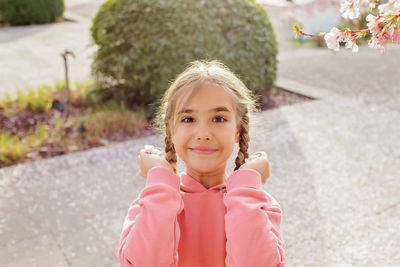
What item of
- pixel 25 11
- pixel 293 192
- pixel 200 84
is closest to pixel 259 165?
pixel 200 84

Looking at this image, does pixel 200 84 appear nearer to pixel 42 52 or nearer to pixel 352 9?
pixel 352 9

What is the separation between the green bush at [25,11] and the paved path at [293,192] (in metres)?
8.20

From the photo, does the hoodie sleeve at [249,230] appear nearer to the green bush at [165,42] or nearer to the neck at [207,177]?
the neck at [207,177]

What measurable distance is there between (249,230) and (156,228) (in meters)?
0.29

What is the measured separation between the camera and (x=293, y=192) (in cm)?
320

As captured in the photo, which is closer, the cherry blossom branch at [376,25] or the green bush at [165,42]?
the cherry blossom branch at [376,25]

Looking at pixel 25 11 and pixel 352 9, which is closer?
pixel 352 9

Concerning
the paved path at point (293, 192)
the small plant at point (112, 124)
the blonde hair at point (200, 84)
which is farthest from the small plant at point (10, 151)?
the blonde hair at point (200, 84)

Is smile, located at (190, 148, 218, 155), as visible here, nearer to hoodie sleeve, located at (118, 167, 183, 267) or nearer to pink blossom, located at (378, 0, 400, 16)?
hoodie sleeve, located at (118, 167, 183, 267)

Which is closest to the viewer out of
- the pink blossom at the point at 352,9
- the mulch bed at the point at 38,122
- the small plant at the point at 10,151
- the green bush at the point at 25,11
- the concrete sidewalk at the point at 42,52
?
the pink blossom at the point at 352,9

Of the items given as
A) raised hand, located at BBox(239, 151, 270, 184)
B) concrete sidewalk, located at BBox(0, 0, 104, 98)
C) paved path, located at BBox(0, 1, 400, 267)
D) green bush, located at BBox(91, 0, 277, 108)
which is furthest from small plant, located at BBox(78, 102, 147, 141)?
raised hand, located at BBox(239, 151, 270, 184)

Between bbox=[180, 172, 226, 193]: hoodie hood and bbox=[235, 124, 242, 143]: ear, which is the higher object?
bbox=[235, 124, 242, 143]: ear

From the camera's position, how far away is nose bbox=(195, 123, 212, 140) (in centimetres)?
141

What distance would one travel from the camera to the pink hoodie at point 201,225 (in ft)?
4.44
